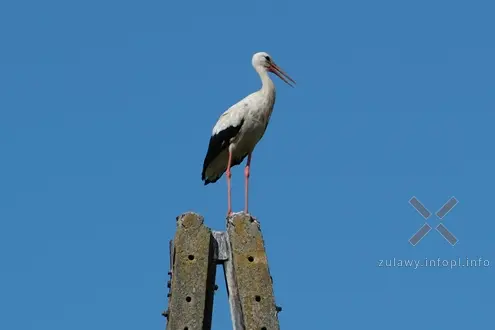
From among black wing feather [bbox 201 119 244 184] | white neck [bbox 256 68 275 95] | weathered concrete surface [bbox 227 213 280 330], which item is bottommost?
weathered concrete surface [bbox 227 213 280 330]

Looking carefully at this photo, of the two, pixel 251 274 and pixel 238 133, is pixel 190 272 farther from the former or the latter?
pixel 238 133

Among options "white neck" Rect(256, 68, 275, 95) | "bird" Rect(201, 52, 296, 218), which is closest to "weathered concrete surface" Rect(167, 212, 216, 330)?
"bird" Rect(201, 52, 296, 218)

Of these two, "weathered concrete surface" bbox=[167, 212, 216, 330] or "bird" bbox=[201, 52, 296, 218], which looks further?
"bird" bbox=[201, 52, 296, 218]

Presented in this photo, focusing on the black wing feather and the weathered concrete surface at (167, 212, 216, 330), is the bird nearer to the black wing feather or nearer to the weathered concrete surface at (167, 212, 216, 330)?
the black wing feather

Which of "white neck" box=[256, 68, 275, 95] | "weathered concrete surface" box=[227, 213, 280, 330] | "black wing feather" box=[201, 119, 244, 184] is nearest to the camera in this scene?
"weathered concrete surface" box=[227, 213, 280, 330]

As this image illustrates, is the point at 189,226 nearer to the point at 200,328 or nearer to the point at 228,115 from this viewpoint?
the point at 200,328

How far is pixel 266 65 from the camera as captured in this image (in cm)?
1369

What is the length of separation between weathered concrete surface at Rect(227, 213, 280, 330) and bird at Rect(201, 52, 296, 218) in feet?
9.29

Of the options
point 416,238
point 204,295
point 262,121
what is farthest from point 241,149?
point 204,295

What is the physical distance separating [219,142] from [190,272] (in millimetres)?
3613

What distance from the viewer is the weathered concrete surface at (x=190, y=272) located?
9.27 metres

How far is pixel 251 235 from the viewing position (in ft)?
31.7

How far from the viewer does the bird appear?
12.8 meters

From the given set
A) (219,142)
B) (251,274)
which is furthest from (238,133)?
(251,274)
